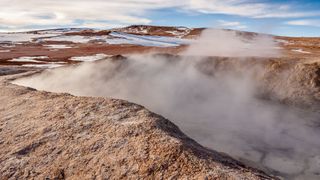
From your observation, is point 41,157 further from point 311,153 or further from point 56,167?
point 311,153

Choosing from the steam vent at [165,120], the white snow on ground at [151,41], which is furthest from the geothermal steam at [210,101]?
the white snow on ground at [151,41]

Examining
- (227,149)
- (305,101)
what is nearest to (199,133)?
(227,149)

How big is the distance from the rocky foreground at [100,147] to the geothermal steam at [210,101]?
277 cm

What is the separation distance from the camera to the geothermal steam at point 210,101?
8.69 m

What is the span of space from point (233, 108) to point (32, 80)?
263 inches

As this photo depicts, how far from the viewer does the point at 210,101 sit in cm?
1227

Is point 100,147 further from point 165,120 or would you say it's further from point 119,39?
point 119,39

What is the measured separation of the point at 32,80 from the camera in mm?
12828

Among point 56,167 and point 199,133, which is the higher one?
point 56,167

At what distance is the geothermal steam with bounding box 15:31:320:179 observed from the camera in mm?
8688

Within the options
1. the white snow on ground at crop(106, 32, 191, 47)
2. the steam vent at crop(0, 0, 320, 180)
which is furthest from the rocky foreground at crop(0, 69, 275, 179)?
the white snow on ground at crop(106, 32, 191, 47)

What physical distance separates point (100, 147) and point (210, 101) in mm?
7170

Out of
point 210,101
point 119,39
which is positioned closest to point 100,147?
point 210,101

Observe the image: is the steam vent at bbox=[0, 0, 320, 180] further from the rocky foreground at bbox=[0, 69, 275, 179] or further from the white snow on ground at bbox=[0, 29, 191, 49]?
the white snow on ground at bbox=[0, 29, 191, 49]
